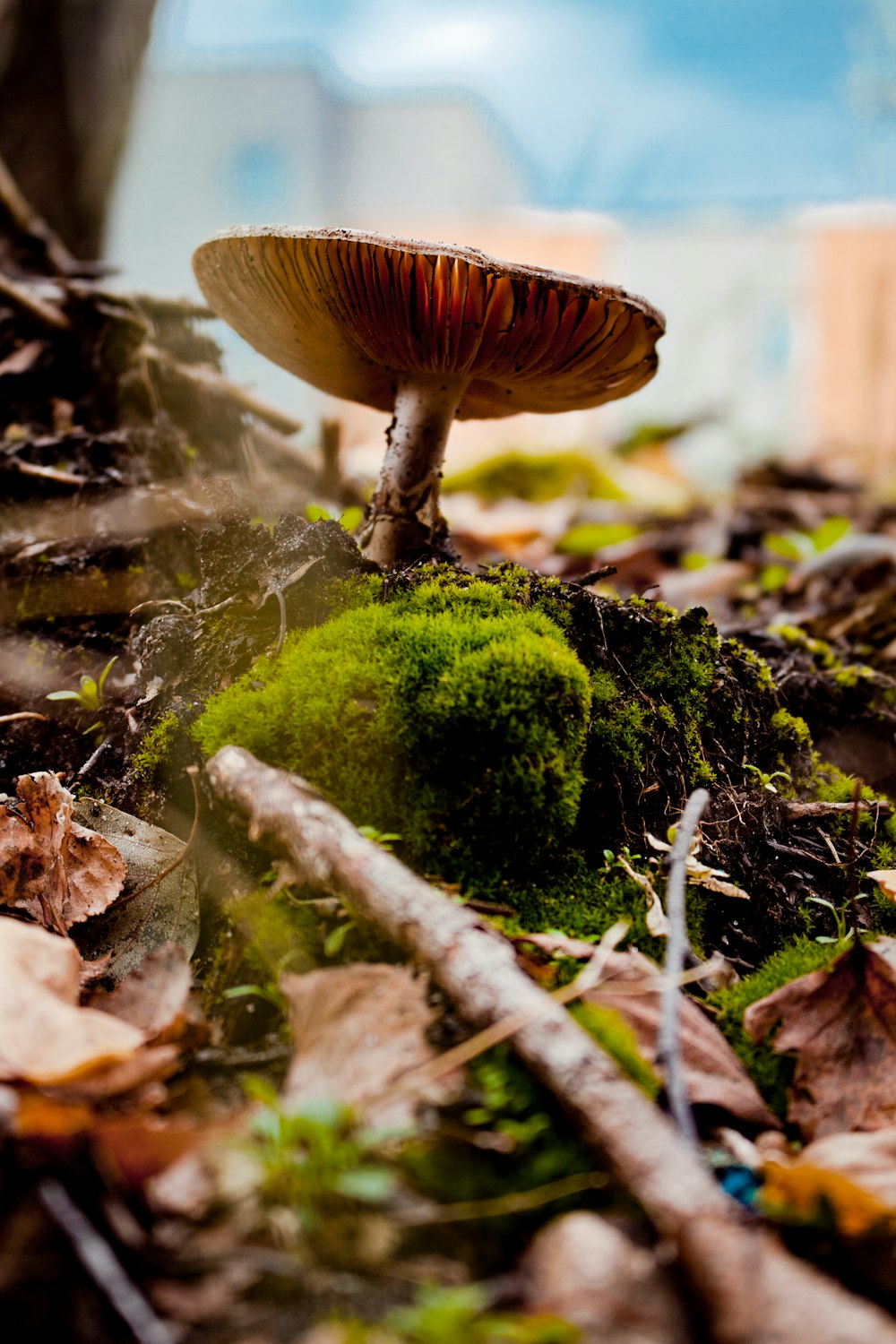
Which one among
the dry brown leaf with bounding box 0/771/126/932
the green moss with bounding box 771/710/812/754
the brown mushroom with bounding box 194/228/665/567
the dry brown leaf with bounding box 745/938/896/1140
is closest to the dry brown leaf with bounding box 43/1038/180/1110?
the dry brown leaf with bounding box 0/771/126/932

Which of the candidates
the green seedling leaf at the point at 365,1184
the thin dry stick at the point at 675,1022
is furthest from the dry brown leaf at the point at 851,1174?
the green seedling leaf at the point at 365,1184

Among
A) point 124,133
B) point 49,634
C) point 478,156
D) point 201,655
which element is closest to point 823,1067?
point 201,655

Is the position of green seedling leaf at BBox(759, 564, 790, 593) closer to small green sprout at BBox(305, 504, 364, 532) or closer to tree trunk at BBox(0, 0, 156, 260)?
small green sprout at BBox(305, 504, 364, 532)

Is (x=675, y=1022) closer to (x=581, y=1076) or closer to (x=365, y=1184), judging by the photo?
(x=581, y=1076)

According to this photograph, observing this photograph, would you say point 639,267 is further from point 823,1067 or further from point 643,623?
point 823,1067

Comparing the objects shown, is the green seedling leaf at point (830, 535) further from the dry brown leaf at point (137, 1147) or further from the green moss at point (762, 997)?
the dry brown leaf at point (137, 1147)

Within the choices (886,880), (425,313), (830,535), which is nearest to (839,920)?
(886,880)

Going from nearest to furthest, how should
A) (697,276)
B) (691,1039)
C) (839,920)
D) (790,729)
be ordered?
1. (691,1039)
2. (839,920)
3. (790,729)
4. (697,276)
